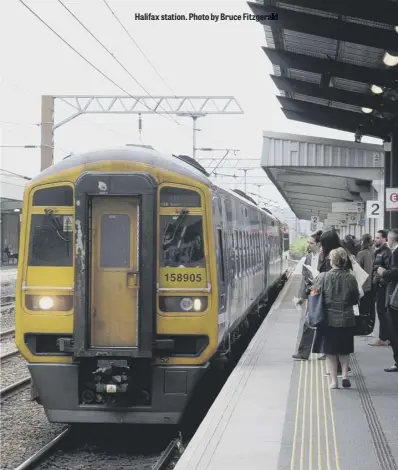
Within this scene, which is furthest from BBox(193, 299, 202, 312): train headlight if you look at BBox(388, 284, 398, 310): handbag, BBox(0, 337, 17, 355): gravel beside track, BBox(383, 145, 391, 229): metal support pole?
BBox(383, 145, 391, 229): metal support pole

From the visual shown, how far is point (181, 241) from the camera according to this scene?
8.12 metres

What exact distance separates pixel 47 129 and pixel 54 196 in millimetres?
14754

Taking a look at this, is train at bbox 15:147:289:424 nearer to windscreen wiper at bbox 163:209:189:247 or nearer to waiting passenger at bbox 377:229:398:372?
windscreen wiper at bbox 163:209:189:247

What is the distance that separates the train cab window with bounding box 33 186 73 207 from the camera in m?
8.17

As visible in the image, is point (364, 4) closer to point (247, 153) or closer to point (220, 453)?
point (220, 453)

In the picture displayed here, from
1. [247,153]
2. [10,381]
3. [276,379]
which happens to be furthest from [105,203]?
[247,153]

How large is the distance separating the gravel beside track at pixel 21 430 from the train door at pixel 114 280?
1219mm

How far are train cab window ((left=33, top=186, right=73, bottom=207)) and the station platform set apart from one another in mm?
2430

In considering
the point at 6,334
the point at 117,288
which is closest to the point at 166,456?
the point at 117,288

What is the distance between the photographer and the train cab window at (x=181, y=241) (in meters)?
8.07

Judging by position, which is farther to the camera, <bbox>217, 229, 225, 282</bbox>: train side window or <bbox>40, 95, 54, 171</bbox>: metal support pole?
<bbox>40, 95, 54, 171</bbox>: metal support pole

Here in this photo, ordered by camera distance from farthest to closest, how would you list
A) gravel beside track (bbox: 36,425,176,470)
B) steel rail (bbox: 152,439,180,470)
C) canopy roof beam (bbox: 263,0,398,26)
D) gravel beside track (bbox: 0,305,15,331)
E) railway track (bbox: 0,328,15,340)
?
gravel beside track (bbox: 0,305,15,331) < railway track (bbox: 0,328,15,340) < canopy roof beam (bbox: 263,0,398,26) < gravel beside track (bbox: 36,425,176,470) < steel rail (bbox: 152,439,180,470)

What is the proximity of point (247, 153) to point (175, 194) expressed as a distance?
41.3 metres

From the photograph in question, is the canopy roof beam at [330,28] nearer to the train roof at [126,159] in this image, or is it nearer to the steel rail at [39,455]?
the train roof at [126,159]
